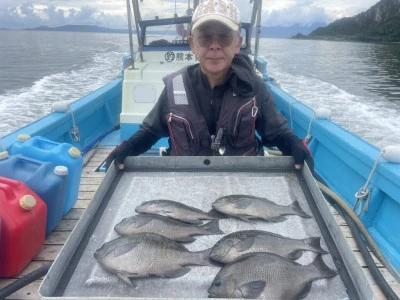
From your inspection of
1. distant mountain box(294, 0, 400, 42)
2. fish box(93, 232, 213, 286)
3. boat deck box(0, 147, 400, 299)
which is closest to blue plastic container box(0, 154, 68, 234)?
boat deck box(0, 147, 400, 299)

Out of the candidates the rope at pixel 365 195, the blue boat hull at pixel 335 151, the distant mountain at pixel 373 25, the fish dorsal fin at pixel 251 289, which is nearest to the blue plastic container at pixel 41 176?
the blue boat hull at pixel 335 151

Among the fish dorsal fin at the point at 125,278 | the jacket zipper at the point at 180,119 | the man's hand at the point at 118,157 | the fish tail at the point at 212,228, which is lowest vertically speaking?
the fish tail at the point at 212,228

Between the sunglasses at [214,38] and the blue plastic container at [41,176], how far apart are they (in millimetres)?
1537

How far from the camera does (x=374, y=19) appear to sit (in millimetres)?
87000

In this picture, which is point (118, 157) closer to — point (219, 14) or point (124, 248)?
point (124, 248)

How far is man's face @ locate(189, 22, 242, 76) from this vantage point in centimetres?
249

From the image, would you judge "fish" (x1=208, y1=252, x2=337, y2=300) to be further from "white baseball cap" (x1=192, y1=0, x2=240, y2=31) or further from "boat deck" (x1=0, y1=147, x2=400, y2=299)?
"white baseball cap" (x1=192, y1=0, x2=240, y2=31)

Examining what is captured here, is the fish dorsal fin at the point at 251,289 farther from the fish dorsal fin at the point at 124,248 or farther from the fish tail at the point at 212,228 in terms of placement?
the fish dorsal fin at the point at 124,248

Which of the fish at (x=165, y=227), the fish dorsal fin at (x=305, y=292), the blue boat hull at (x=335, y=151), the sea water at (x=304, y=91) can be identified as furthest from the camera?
the sea water at (x=304, y=91)

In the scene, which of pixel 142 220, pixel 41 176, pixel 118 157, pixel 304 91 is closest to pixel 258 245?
pixel 142 220

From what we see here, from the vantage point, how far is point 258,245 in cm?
168

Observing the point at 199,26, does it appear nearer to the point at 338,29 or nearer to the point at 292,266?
the point at 292,266

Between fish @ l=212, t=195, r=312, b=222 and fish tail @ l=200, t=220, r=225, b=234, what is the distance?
4.2 inches

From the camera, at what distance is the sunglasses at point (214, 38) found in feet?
8.18
